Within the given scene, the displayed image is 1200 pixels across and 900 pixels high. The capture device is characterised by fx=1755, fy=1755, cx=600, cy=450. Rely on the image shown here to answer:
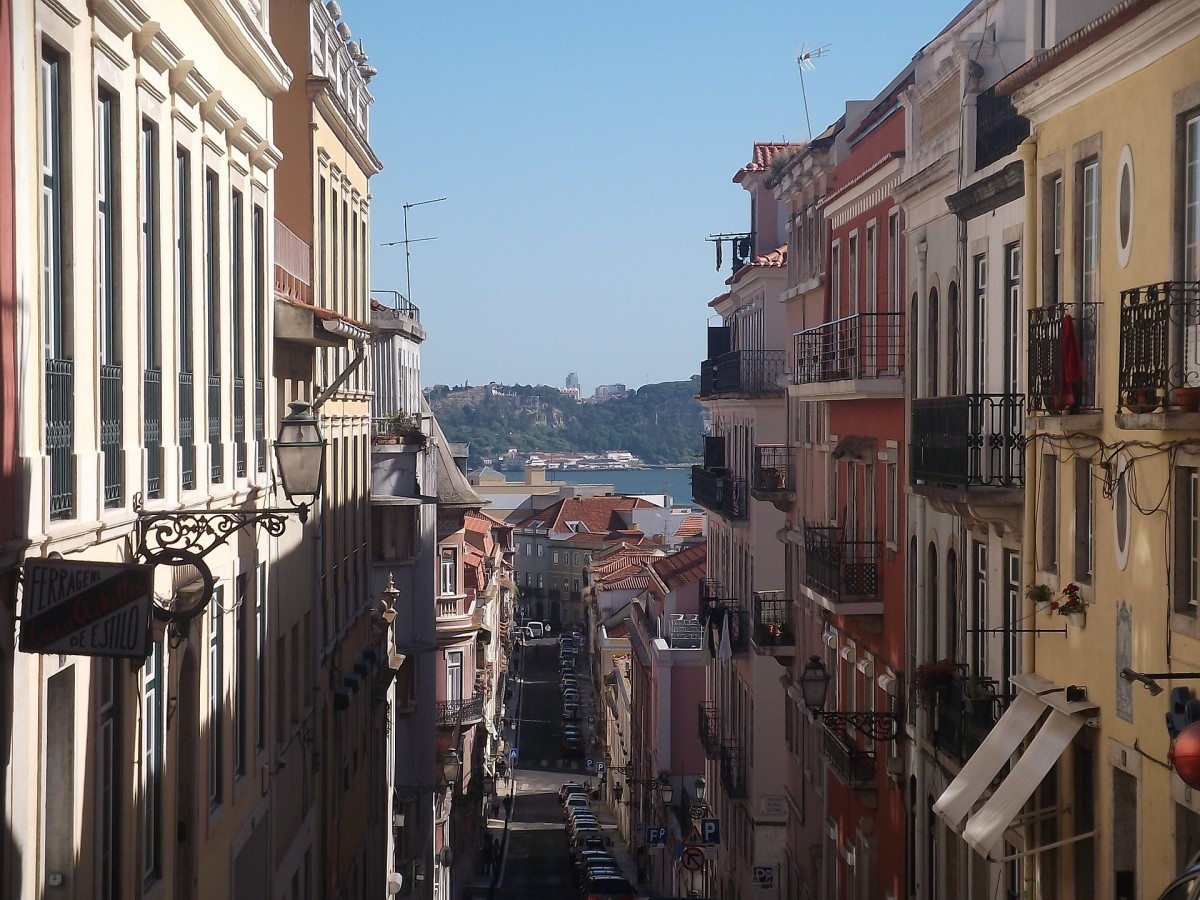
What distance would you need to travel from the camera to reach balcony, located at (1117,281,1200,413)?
36.4 feet

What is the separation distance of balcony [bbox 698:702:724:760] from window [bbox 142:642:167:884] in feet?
90.3

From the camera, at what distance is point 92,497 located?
1055 cm

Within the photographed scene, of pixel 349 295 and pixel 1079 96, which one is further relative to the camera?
pixel 349 295

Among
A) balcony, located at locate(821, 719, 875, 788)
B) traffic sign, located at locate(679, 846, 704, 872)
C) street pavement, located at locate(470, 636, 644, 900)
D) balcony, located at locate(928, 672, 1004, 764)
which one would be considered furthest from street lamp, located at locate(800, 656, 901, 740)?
street pavement, located at locate(470, 636, 644, 900)

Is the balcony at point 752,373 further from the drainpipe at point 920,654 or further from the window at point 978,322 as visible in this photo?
the window at point 978,322

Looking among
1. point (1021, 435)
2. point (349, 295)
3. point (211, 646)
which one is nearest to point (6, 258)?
point (211, 646)

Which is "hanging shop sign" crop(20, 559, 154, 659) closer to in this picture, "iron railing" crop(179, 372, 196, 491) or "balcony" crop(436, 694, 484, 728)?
"iron railing" crop(179, 372, 196, 491)

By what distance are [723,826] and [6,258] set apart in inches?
1340

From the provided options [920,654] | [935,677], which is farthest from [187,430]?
[920,654]

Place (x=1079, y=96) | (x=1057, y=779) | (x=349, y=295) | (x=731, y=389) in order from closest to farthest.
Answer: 1. (x=1079, y=96)
2. (x=1057, y=779)
3. (x=349, y=295)
4. (x=731, y=389)

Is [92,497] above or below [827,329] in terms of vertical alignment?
below

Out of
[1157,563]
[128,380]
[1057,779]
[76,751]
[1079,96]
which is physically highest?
[1079,96]

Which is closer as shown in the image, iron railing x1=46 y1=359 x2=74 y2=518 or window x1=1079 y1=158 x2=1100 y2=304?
iron railing x1=46 y1=359 x2=74 y2=518

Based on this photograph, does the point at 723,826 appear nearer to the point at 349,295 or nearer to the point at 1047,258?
the point at 349,295
